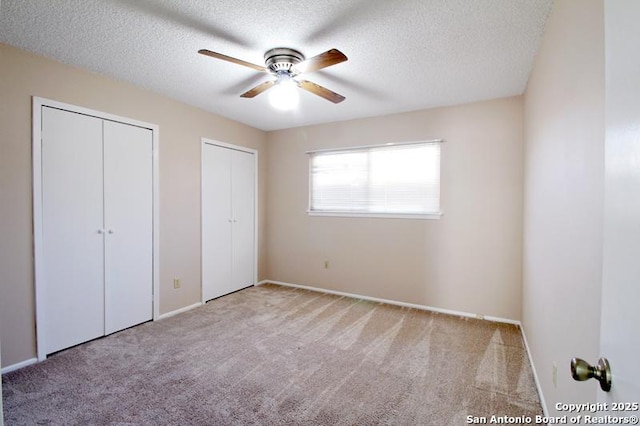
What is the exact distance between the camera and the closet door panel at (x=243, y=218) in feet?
13.5

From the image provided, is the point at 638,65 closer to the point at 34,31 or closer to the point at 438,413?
the point at 438,413

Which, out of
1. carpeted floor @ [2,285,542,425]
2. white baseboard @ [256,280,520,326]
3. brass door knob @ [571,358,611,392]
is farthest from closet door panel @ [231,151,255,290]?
brass door knob @ [571,358,611,392]

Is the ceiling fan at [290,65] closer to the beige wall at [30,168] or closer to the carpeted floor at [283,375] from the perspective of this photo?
the beige wall at [30,168]

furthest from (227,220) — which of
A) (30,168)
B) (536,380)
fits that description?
(536,380)

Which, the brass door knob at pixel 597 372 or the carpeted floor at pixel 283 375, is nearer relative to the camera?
the brass door knob at pixel 597 372

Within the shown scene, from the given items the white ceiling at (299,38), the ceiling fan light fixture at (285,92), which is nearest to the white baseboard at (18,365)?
the white ceiling at (299,38)

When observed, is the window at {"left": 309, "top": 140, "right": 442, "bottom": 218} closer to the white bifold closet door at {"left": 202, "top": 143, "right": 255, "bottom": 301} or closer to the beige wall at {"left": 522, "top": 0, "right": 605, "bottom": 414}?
the white bifold closet door at {"left": 202, "top": 143, "right": 255, "bottom": 301}

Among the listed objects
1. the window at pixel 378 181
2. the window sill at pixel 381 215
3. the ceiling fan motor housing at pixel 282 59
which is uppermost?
the ceiling fan motor housing at pixel 282 59

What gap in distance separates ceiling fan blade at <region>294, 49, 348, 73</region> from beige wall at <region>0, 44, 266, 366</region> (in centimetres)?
191

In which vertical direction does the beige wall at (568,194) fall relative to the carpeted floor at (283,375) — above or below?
above

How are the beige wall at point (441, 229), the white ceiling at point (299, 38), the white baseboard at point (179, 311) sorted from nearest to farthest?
1. the white ceiling at point (299, 38)
2. the beige wall at point (441, 229)
3. the white baseboard at point (179, 311)

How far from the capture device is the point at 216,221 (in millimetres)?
3848

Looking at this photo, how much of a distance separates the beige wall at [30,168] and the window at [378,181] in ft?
4.92

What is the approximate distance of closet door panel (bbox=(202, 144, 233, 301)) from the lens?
3684mm
